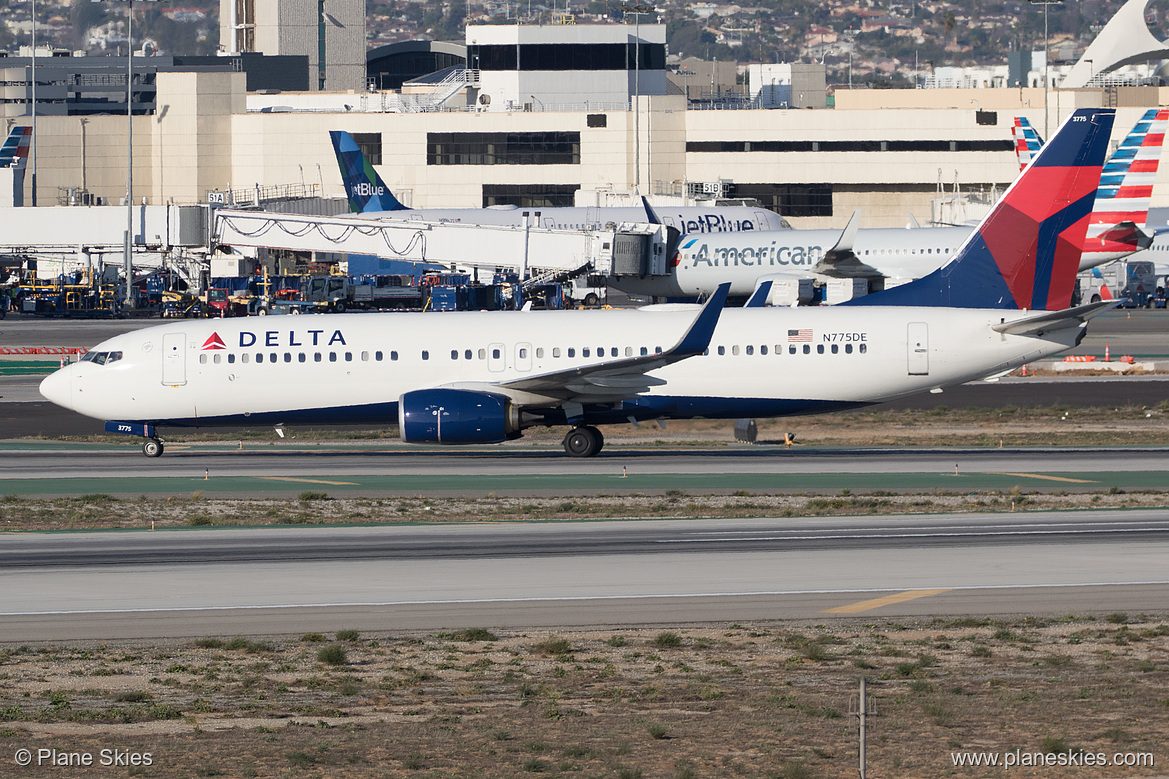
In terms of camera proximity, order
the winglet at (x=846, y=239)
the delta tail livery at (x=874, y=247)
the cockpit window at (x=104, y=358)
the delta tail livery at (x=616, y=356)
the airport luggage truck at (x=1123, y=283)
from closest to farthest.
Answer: the delta tail livery at (x=616, y=356), the cockpit window at (x=104, y=358), the winglet at (x=846, y=239), the delta tail livery at (x=874, y=247), the airport luggage truck at (x=1123, y=283)

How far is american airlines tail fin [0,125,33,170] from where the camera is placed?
124 m

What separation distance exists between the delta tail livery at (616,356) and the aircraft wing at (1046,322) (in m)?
0.06

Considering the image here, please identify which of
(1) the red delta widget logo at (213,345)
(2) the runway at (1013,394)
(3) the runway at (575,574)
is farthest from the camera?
(2) the runway at (1013,394)

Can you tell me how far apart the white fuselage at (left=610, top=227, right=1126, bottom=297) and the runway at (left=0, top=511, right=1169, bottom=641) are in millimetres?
52507

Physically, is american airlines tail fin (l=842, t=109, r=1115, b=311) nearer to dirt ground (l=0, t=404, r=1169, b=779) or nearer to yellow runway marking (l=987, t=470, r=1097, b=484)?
yellow runway marking (l=987, t=470, r=1097, b=484)

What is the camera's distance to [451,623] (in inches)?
846

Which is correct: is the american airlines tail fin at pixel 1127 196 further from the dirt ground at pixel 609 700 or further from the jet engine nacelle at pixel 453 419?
the dirt ground at pixel 609 700

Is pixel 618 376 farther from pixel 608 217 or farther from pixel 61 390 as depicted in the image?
pixel 608 217

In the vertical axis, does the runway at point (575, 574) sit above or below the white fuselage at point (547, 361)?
below

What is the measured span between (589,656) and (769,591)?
4.86 m

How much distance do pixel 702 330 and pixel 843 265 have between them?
45.7 meters

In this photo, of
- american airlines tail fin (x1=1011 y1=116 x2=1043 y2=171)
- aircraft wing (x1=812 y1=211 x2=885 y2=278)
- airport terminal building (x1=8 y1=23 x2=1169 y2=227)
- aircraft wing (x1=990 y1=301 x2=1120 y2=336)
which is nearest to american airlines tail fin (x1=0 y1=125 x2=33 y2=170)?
airport terminal building (x1=8 y1=23 x2=1169 y2=227)

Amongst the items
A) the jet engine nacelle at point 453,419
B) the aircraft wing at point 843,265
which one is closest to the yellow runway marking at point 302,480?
the jet engine nacelle at point 453,419

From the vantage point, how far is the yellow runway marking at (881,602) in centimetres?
2217
